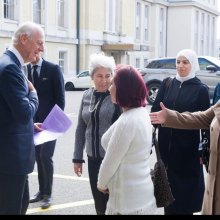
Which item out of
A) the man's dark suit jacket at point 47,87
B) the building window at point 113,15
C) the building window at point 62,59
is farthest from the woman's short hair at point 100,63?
the building window at point 113,15

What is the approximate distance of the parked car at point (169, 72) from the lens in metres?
16.4

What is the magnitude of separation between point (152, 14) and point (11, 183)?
4576cm

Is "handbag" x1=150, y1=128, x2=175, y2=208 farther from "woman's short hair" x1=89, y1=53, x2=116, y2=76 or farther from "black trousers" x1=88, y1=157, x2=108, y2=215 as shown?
"woman's short hair" x1=89, y1=53, x2=116, y2=76

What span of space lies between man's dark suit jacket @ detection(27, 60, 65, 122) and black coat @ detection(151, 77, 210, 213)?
1403 mm

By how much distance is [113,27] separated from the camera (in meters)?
38.9

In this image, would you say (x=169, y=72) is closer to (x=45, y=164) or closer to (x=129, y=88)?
(x=45, y=164)

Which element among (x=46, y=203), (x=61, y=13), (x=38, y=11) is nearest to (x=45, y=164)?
(x=46, y=203)

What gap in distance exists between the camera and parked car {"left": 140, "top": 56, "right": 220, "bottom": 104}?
1638 centimetres

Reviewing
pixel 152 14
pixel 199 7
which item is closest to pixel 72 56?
pixel 152 14

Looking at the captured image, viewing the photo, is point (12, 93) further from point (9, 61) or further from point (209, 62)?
point (209, 62)

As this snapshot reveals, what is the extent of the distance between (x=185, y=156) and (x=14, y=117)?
183cm

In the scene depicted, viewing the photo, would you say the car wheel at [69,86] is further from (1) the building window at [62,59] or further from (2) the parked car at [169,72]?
(2) the parked car at [169,72]

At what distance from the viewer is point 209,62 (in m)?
16.6

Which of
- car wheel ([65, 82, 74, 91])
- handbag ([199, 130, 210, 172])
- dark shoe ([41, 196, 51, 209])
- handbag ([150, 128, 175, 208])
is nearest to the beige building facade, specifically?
car wheel ([65, 82, 74, 91])
